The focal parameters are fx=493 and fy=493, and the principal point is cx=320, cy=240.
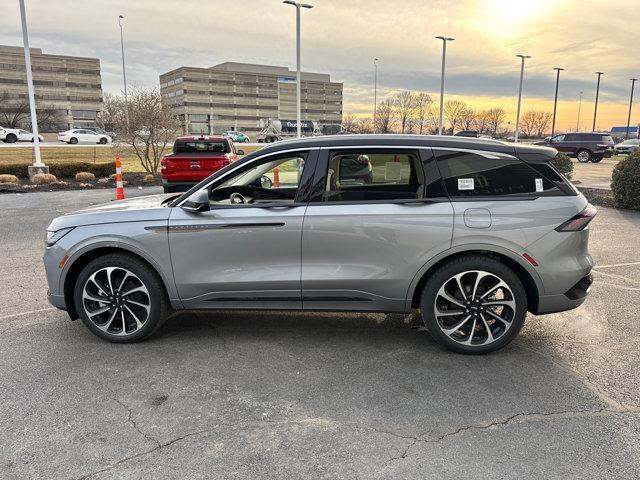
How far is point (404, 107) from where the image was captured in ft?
213

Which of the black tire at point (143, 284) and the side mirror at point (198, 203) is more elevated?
the side mirror at point (198, 203)

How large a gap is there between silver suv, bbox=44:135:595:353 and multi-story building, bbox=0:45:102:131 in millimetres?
97385

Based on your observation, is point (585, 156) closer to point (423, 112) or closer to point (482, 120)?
point (423, 112)

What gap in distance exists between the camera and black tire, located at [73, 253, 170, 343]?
4141 mm

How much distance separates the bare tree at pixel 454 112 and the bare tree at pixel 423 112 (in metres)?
5.23

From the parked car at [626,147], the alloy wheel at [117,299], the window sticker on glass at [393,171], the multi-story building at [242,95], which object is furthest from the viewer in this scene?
the multi-story building at [242,95]

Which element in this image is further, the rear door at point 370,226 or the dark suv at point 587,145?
the dark suv at point 587,145

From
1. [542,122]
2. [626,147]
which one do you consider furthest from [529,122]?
[626,147]

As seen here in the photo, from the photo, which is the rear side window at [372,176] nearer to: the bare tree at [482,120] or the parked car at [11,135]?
the parked car at [11,135]

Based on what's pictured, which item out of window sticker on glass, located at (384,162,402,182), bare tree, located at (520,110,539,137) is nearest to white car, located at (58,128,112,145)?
window sticker on glass, located at (384,162,402,182)

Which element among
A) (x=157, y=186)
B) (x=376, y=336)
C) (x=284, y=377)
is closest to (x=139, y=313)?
(x=284, y=377)

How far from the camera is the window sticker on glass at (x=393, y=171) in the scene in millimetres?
4047

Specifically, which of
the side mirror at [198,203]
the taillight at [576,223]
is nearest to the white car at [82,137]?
the side mirror at [198,203]

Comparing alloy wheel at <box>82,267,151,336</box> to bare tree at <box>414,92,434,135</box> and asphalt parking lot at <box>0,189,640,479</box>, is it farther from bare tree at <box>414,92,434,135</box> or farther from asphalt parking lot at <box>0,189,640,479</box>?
bare tree at <box>414,92,434,135</box>
